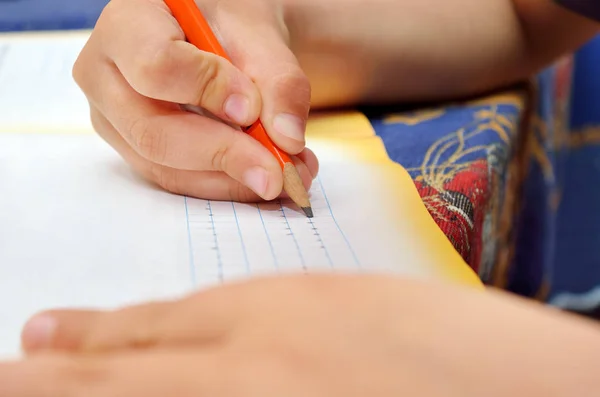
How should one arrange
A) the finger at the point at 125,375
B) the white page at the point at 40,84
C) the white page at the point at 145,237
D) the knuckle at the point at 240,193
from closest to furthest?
the finger at the point at 125,375 < the white page at the point at 145,237 < the knuckle at the point at 240,193 < the white page at the point at 40,84

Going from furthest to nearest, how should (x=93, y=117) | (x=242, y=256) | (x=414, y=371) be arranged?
(x=93, y=117)
(x=242, y=256)
(x=414, y=371)

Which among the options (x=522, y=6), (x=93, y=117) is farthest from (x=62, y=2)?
(x=522, y=6)

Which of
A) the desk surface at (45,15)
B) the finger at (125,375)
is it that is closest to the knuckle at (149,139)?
the finger at (125,375)

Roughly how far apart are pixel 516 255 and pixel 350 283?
2.04 feet

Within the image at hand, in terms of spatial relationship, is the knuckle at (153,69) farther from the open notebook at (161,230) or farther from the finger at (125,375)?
the finger at (125,375)

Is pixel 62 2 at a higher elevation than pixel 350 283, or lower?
lower

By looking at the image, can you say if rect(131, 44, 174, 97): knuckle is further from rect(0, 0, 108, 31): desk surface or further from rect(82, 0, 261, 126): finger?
rect(0, 0, 108, 31): desk surface

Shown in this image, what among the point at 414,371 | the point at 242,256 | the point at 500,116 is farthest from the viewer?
the point at 500,116

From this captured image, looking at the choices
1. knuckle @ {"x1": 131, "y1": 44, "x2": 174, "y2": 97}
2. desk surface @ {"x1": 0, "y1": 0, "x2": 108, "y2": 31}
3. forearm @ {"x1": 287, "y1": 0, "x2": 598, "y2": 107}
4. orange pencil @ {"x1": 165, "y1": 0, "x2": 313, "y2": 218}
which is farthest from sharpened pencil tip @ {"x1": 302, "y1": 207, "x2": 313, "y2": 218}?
desk surface @ {"x1": 0, "y1": 0, "x2": 108, "y2": 31}

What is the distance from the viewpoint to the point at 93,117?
447 mm

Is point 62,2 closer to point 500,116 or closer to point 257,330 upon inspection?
point 500,116

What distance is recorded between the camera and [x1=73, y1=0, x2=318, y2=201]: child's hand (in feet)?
1.20

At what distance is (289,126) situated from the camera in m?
0.37

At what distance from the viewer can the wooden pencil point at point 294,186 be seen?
36 centimetres
